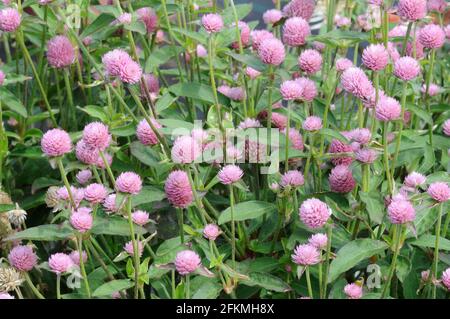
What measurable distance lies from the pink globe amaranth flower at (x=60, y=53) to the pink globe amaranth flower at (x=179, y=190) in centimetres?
59

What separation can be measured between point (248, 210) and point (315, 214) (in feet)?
0.72

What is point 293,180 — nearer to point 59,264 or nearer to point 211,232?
point 211,232

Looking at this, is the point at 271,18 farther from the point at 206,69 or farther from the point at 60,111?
the point at 60,111

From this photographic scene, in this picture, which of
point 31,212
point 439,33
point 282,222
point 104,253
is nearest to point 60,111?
point 31,212

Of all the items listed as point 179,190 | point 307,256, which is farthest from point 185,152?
point 307,256

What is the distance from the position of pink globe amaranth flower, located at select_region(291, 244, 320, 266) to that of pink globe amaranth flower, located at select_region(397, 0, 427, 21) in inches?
23.8

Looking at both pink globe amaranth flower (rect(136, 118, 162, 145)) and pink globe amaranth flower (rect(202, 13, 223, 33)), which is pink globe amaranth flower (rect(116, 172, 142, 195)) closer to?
pink globe amaranth flower (rect(136, 118, 162, 145))

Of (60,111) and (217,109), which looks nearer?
(217,109)

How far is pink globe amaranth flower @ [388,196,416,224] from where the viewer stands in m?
1.66

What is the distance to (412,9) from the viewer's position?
1.97m

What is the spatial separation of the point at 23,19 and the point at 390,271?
3.77 feet

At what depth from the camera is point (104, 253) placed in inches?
→ 79.1

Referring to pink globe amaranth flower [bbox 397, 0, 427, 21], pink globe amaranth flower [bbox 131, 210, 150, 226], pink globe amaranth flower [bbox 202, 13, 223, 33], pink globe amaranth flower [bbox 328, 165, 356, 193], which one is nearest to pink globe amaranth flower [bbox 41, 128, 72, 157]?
pink globe amaranth flower [bbox 131, 210, 150, 226]

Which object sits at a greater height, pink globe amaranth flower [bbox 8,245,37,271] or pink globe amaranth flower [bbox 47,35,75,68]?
pink globe amaranth flower [bbox 47,35,75,68]
